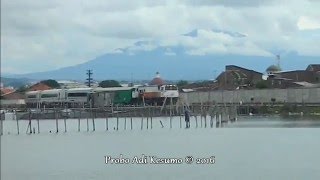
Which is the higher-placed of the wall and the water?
the wall

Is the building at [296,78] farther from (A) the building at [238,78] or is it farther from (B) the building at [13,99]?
(B) the building at [13,99]

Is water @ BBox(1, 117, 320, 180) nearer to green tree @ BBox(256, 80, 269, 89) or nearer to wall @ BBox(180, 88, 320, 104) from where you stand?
wall @ BBox(180, 88, 320, 104)

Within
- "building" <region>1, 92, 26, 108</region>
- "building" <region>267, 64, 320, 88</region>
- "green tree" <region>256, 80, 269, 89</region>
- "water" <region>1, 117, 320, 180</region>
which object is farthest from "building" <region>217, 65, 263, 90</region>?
"water" <region>1, 117, 320, 180</region>

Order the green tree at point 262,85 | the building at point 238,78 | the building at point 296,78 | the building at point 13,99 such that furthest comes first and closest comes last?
1. the building at point 13,99
2. the building at point 238,78
3. the building at point 296,78
4. the green tree at point 262,85

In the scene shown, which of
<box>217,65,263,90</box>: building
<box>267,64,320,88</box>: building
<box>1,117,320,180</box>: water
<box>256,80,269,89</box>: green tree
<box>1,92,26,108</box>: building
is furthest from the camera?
<box>1,92,26,108</box>: building

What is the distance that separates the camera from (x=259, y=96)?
380 ft

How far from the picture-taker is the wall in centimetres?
11025

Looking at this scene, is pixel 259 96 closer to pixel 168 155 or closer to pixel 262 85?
pixel 262 85

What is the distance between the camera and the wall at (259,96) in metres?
110

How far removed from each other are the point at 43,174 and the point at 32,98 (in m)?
109

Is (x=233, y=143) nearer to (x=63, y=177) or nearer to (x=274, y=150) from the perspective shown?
(x=274, y=150)

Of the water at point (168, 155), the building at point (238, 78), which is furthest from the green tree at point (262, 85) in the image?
the water at point (168, 155)

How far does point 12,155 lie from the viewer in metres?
47.7

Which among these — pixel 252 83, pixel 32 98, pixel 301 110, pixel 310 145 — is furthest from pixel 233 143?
pixel 32 98
